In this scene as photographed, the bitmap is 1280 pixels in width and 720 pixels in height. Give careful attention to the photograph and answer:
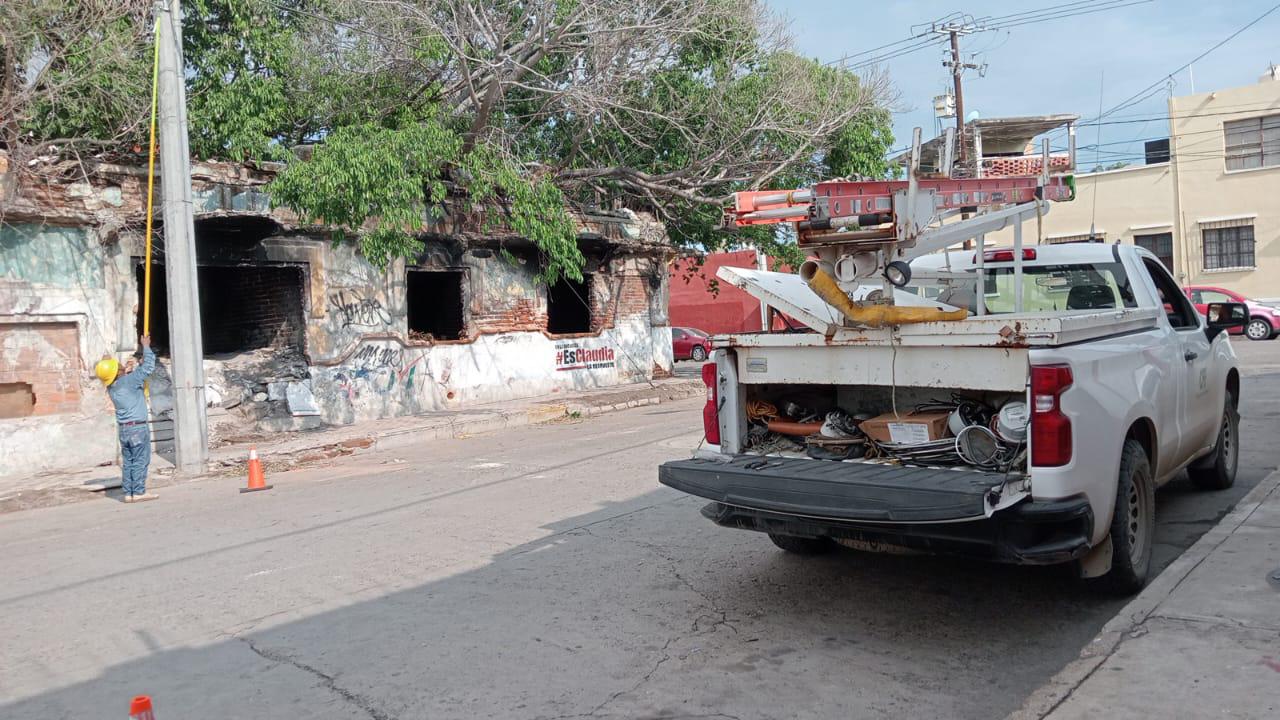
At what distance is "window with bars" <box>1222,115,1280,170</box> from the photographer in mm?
31047

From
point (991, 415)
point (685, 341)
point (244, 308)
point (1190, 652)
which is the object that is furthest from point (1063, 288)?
point (685, 341)

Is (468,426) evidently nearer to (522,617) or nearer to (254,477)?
(254,477)

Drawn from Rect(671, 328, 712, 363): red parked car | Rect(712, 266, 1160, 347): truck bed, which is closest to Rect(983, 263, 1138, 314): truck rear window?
Rect(712, 266, 1160, 347): truck bed

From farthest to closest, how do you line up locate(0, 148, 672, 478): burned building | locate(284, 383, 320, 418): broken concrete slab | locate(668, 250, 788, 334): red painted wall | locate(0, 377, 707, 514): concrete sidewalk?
locate(668, 250, 788, 334): red painted wall, locate(284, 383, 320, 418): broken concrete slab, locate(0, 148, 672, 478): burned building, locate(0, 377, 707, 514): concrete sidewalk

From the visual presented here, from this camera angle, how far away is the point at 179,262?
12.0 m

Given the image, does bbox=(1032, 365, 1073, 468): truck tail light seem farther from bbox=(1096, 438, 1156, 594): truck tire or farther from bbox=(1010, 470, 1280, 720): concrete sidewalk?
bbox=(1010, 470, 1280, 720): concrete sidewalk

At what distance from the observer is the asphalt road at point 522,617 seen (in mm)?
4145

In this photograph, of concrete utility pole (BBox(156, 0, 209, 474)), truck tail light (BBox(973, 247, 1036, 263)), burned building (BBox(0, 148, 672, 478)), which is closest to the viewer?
truck tail light (BBox(973, 247, 1036, 263))

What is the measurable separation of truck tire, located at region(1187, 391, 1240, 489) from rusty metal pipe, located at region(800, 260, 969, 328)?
3.65 m

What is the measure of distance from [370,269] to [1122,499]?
46.3 ft

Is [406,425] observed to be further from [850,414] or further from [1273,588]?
[1273,588]

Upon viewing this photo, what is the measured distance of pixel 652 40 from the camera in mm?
16266

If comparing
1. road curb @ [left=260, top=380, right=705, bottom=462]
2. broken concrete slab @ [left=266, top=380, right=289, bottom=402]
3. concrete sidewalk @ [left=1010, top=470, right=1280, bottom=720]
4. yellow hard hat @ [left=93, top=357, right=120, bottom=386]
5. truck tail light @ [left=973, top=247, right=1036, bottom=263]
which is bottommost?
road curb @ [left=260, top=380, right=705, bottom=462]

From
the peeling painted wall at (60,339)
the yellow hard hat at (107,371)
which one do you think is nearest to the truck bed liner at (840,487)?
the yellow hard hat at (107,371)
